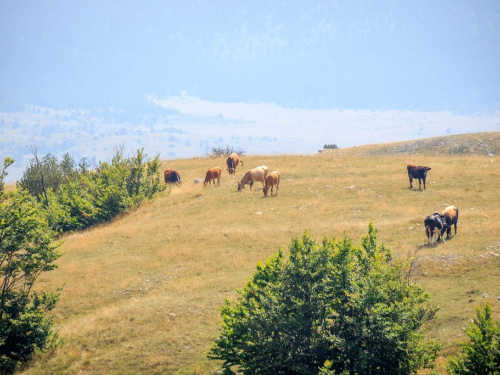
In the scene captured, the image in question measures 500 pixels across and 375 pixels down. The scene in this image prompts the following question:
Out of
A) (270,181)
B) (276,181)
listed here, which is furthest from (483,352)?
(276,181)

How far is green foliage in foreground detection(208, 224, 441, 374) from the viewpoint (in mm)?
15086

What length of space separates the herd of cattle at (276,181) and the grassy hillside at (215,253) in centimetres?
79

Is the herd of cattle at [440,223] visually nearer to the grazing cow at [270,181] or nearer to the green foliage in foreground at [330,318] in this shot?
the green foliage in foreground at [330,318]

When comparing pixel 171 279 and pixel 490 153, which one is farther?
pixel 490 153

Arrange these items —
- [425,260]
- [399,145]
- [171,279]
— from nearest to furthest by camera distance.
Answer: [425,260], [171,279], [399,145]

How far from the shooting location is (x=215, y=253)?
95.3 feet

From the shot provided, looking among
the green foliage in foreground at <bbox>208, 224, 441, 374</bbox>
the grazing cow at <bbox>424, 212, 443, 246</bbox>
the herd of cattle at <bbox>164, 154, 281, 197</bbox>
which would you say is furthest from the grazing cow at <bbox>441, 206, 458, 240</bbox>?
the herd of cattle at <bbox>164, 154, 281, 197</bbox>

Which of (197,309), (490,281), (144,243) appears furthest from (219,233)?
(490,281)

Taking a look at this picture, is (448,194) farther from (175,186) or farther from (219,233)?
(175,186)

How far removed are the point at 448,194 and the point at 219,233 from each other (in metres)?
16.3

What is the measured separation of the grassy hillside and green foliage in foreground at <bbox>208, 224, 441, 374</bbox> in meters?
3.01

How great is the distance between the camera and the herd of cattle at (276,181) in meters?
26.8

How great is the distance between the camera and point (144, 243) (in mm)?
31844

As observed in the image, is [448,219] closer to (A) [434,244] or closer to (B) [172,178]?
(A) [434,244]
